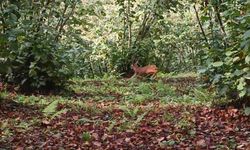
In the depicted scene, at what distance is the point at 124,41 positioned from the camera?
60.8ft

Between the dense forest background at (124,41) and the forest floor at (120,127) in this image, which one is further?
the dense forest background at (124,41)

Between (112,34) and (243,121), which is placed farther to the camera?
(112,34)

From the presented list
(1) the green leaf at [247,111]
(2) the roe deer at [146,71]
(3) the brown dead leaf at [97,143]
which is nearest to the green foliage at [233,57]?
(1) the green leaf at [247,111]

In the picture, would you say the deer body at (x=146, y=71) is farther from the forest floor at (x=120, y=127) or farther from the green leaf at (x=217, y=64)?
the green leaf at (x=217, y=64)

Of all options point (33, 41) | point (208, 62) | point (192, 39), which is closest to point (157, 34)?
point (192, 39)

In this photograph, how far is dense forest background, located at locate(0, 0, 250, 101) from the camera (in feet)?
20.6

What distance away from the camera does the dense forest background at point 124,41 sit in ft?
20.6

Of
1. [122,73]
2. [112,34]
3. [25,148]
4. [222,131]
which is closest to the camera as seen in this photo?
[25,148]

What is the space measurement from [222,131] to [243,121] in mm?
577

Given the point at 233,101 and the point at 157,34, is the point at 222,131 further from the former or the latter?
the point at 157,34

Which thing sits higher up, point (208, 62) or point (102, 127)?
point (208, 62)

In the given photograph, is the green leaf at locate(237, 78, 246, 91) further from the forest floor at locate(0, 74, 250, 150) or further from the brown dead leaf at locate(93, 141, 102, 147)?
the brown dead leaf at locate(93, 141, 102, 147)

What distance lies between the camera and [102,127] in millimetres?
6242

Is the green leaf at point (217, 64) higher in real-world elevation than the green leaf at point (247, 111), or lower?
higher
